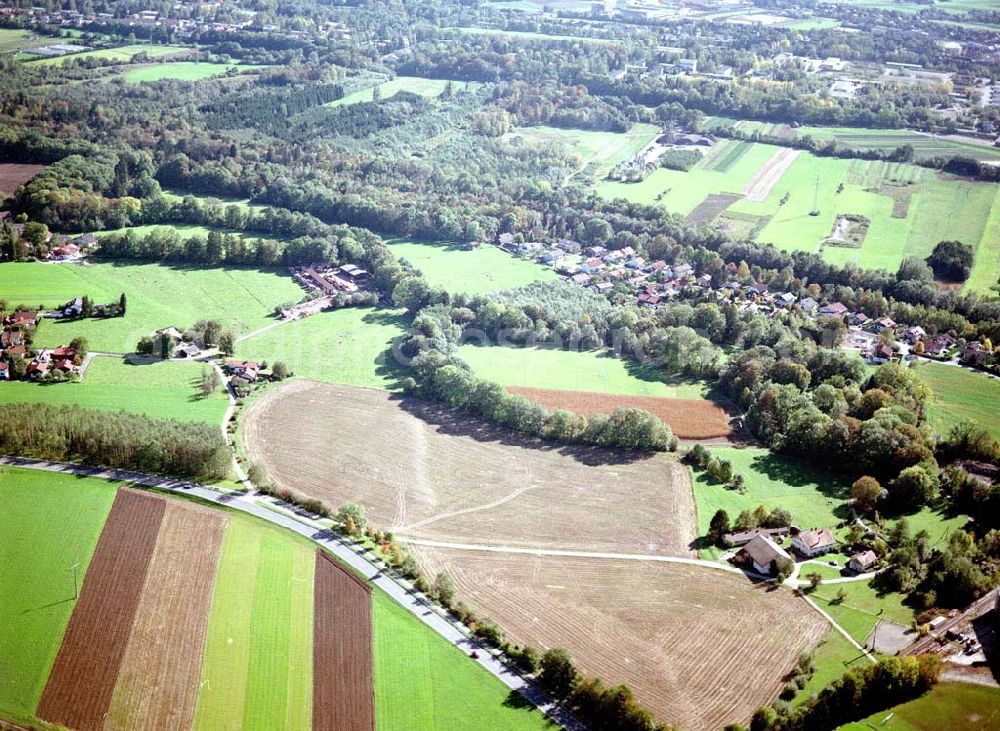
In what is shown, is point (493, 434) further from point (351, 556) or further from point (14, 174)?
A: point (14, 174)

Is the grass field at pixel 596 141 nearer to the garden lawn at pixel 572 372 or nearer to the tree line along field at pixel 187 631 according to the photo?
the garden lawn at pixel 572 372

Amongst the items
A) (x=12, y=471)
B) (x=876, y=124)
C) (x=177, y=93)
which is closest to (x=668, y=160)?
(x=876, y=124)

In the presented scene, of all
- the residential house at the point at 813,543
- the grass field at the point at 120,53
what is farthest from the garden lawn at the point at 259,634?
the grass field at the point at 120,53

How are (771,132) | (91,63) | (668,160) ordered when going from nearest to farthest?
1. (668,160)
2. (771,132)
3. (91,63)

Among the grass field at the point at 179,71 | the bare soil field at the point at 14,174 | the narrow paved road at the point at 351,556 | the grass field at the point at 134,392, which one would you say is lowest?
the narrow paved road at the point at 351,556

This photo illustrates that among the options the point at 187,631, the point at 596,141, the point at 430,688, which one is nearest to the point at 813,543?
the point at 430,688

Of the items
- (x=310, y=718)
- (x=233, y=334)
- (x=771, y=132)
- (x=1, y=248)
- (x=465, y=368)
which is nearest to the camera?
(x=310, y=718)

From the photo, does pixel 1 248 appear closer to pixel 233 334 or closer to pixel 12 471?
pixel 233 334
